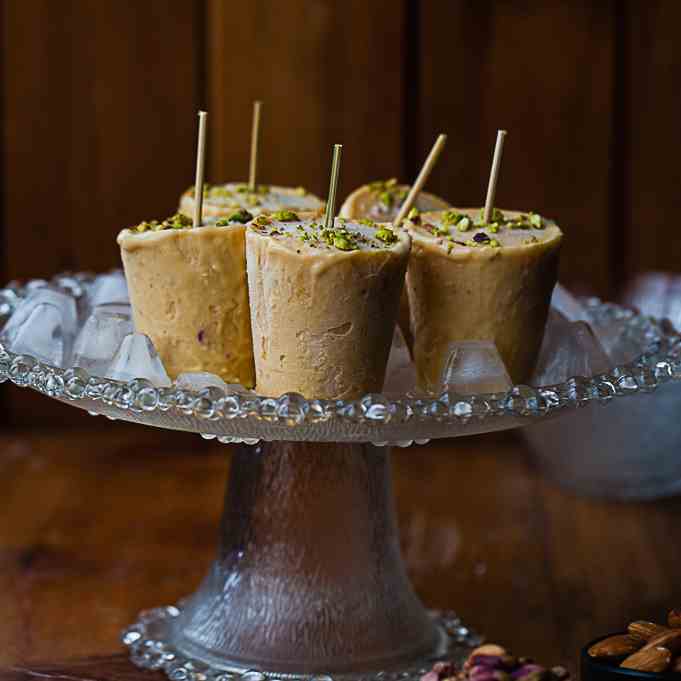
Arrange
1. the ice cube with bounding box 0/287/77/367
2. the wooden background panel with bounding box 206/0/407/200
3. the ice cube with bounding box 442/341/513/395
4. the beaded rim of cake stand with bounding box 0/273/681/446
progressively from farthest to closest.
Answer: the wooden background panel with bounding box 206/0/407/200
the ice cube with bounding box 0/287/77/367
the ice cube with bounding box 442/341/513/395
the beaded rim of cake stand with bounding box 0/273/681/446

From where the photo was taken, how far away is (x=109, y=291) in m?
1.37

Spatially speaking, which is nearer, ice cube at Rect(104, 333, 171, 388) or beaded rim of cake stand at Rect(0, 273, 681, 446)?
beaded rim of cake stand at Rect(0, 273, 681, 446)

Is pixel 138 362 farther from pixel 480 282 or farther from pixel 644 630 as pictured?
pixel 644 630

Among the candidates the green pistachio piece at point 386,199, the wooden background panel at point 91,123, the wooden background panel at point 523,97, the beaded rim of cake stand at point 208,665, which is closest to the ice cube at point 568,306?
the green pistachio piece at point 386,199

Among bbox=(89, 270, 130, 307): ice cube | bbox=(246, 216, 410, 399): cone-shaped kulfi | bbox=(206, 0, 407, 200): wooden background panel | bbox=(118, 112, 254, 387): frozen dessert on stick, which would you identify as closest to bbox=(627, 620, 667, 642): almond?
bbox=(246, 216, 410, 399): cone-shaped kulfi

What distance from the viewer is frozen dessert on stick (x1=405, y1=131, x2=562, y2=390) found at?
1116 millimetres

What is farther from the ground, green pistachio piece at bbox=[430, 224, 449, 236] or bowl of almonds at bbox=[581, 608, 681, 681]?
green pistachio piece at bbox=[430, 224, 449, 236]

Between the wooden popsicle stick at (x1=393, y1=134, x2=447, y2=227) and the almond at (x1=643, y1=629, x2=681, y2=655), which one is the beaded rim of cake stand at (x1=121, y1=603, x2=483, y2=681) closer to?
the almond at (x1=643, y1=629, x2=681, y2=655)

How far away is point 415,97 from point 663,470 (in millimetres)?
693

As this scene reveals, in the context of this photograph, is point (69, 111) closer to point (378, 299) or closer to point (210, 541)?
point (210, 541)

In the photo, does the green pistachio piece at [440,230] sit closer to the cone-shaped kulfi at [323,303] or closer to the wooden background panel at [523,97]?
the cone-shaped kulfi at [323,303]

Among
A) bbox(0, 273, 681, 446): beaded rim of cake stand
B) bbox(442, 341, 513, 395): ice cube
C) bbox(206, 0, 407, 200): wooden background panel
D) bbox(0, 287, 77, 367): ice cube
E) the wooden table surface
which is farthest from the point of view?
bbox(206, 0, 407, 200): wooden background panel

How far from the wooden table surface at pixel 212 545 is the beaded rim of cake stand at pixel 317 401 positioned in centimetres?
33

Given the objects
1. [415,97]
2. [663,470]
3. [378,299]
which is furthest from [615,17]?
[378,299]
